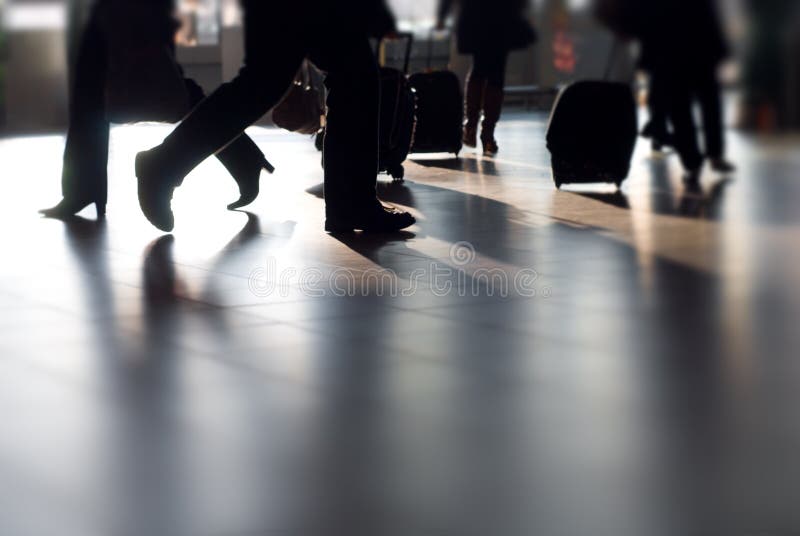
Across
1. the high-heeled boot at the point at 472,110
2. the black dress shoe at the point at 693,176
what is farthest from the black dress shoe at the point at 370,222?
the high-heeled boot at the point at 472,110

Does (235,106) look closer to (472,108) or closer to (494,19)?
(494,19)

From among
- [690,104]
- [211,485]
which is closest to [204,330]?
[211,485]

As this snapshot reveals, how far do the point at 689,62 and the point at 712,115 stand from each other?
0.09 feet

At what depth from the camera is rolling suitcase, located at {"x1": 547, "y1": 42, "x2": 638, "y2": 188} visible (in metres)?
2.58

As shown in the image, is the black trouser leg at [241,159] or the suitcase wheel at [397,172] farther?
the suitcase wheel at [397,172]

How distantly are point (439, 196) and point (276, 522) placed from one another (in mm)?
2060

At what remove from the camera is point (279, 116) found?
256 centimetres

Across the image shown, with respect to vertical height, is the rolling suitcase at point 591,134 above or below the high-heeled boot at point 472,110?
above

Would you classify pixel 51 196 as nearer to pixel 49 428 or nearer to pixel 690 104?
pixel 49 428

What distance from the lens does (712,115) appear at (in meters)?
0.59

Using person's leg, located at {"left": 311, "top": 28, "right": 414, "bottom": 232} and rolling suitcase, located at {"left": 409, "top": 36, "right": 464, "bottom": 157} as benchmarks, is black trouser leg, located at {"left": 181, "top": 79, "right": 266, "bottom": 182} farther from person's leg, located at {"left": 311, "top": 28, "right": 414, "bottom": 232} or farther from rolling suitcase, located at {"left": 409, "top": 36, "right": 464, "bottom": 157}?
rolling suitcase, located at {"left": 409, "top": 36, "right": 464, "bottom": 157}

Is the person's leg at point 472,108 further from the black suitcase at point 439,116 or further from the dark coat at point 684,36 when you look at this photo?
the dark coat at point 684,36

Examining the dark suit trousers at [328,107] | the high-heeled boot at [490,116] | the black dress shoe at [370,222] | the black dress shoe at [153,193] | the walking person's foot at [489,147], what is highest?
the dark suit trousers at [328,107]

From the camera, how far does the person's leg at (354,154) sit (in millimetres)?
1982
